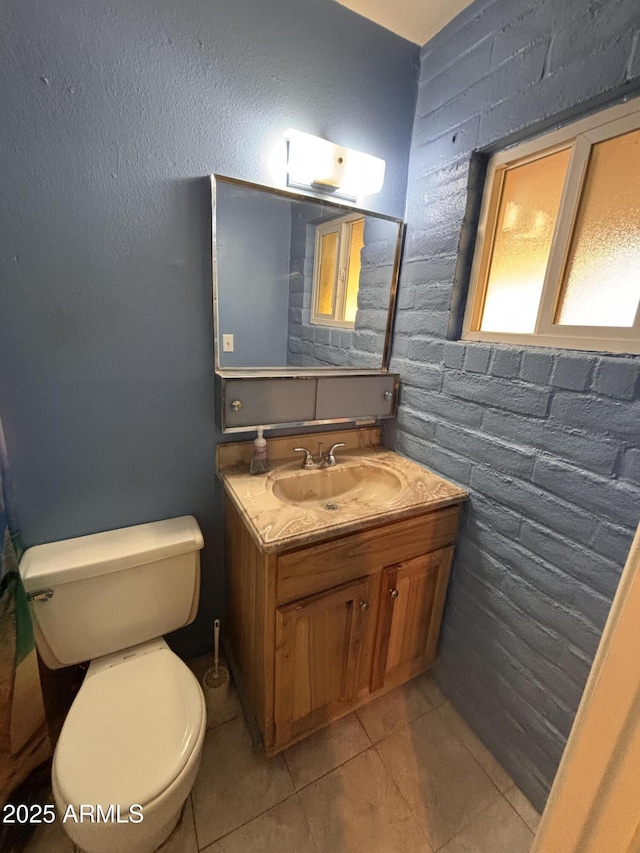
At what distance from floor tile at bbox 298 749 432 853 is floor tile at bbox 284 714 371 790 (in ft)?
0.08

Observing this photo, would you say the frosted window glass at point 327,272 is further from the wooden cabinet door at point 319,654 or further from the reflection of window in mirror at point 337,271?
the wooden cabinet door at point 319,654

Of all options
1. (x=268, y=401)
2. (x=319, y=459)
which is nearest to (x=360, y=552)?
(x=319, y=459)

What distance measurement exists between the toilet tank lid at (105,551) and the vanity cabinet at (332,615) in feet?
0.63

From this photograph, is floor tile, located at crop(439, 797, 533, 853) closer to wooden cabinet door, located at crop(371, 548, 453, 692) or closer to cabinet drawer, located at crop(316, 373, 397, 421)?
wooden cabinet door, located at crop(371, 548, 453, 692)

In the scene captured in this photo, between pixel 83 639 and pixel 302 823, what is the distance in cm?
85

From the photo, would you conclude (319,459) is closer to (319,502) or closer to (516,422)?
(319,502)

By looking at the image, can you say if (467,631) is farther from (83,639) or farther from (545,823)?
(83,639)

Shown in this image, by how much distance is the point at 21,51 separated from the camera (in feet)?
2.88

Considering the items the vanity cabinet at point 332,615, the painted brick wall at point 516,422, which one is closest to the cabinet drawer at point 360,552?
the vanity cabinet at point 332,615

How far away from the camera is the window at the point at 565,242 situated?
3.01ft

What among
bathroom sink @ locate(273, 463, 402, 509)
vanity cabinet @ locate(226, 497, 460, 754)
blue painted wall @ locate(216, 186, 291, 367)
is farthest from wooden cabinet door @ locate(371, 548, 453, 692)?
blue painted wall @ locate(216, 186, 291, 367)

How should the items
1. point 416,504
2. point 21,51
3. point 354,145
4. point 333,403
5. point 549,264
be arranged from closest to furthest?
point 21,51 < point 549,264 < point 416,504 < point 354,145 < point 333,403

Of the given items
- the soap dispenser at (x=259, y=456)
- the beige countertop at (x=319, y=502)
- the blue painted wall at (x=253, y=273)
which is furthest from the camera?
the soap dispenser at (x=259, y=456)

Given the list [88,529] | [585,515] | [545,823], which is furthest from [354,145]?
[545,823]
